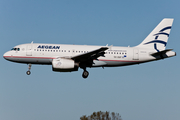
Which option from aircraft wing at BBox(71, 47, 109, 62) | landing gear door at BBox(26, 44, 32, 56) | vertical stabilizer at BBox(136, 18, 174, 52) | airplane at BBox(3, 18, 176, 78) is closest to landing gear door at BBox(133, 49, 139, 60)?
airplane at BBox(3, 18, 176, 78)

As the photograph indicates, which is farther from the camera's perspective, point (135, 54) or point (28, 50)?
point (135, 54)

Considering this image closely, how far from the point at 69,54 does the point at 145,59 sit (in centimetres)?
1003

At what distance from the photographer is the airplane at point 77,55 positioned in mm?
36000

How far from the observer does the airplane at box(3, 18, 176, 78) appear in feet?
118

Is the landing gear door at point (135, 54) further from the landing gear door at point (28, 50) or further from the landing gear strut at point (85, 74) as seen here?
the landing gear door at point (28, 50)

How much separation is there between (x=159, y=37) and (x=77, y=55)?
1346 centimetres

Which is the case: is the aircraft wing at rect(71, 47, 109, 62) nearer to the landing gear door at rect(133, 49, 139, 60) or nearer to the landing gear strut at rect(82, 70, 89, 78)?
the landing gear strut at rect(82, 70, 89, 78)


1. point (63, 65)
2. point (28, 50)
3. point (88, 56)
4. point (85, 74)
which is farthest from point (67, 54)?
point (28, 50)

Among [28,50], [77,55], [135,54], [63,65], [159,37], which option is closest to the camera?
[63,65]

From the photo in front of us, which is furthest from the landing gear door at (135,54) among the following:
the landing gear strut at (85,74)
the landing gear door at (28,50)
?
the landing gear door at (28,50)

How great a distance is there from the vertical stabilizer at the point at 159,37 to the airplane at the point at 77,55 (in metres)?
1.23

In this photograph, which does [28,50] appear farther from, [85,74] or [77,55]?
[85,74]

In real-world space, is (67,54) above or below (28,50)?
below

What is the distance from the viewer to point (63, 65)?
3566 centimetres
